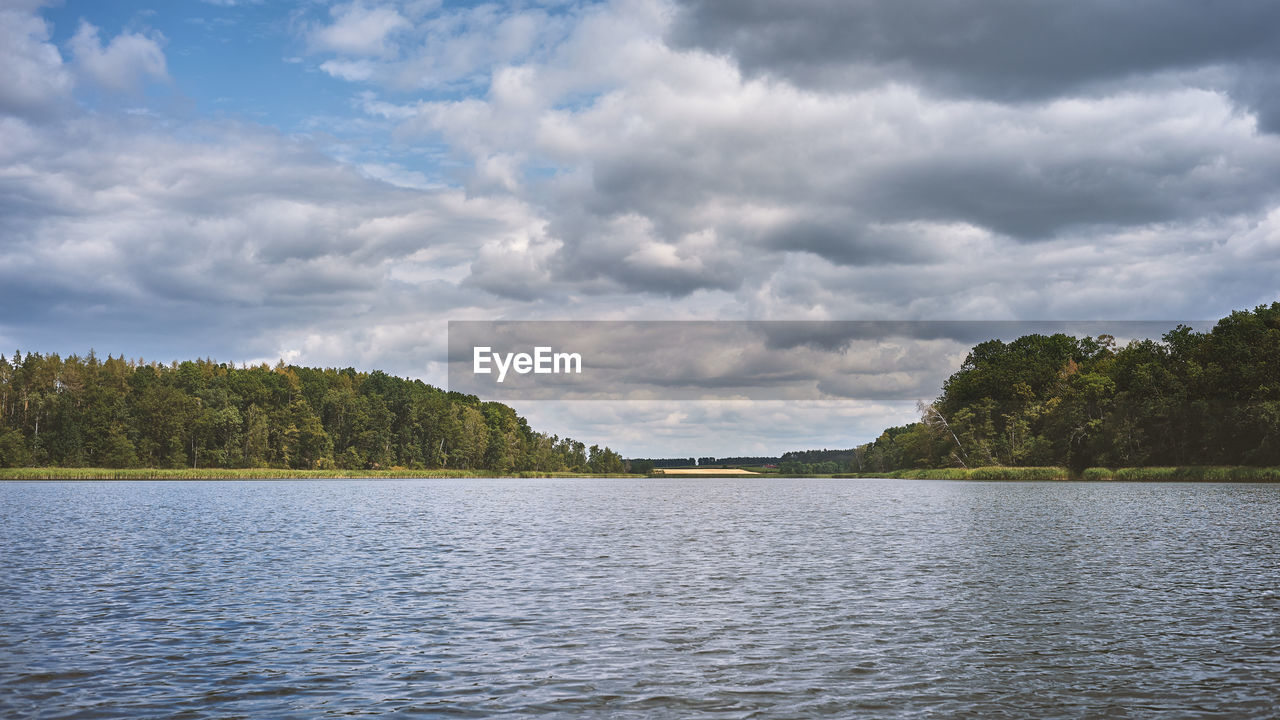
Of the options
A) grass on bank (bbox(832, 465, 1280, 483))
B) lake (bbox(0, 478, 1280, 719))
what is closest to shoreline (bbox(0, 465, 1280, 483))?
grass on bank (bbox(832, 465, 1280, 483))

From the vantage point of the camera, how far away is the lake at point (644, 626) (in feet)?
51.2

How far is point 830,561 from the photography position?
36000 mm

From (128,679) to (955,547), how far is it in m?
34.6

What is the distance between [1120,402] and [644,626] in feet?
469

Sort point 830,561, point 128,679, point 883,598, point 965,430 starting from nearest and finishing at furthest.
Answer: point 128,679
point 883,598
point 830,561
point 965,430

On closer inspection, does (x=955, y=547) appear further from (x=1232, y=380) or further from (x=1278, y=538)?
(x=1232, y=380)

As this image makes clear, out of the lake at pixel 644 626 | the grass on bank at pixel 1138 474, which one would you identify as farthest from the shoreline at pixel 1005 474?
the lake at pixel 644 626

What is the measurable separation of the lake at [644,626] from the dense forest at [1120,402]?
304 ft

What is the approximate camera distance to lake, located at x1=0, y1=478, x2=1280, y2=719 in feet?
51.2

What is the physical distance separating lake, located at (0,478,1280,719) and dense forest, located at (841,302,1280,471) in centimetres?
9262

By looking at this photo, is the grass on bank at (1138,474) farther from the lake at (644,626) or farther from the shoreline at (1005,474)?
the lake at (644,626)

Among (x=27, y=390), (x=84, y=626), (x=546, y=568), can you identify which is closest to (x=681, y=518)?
(x=546, y=568)

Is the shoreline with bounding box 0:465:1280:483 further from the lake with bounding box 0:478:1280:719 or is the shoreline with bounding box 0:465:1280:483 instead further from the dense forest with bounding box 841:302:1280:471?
the lake with bounding box 0:478:1280:719

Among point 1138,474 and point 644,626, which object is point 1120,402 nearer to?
point 1138,474
